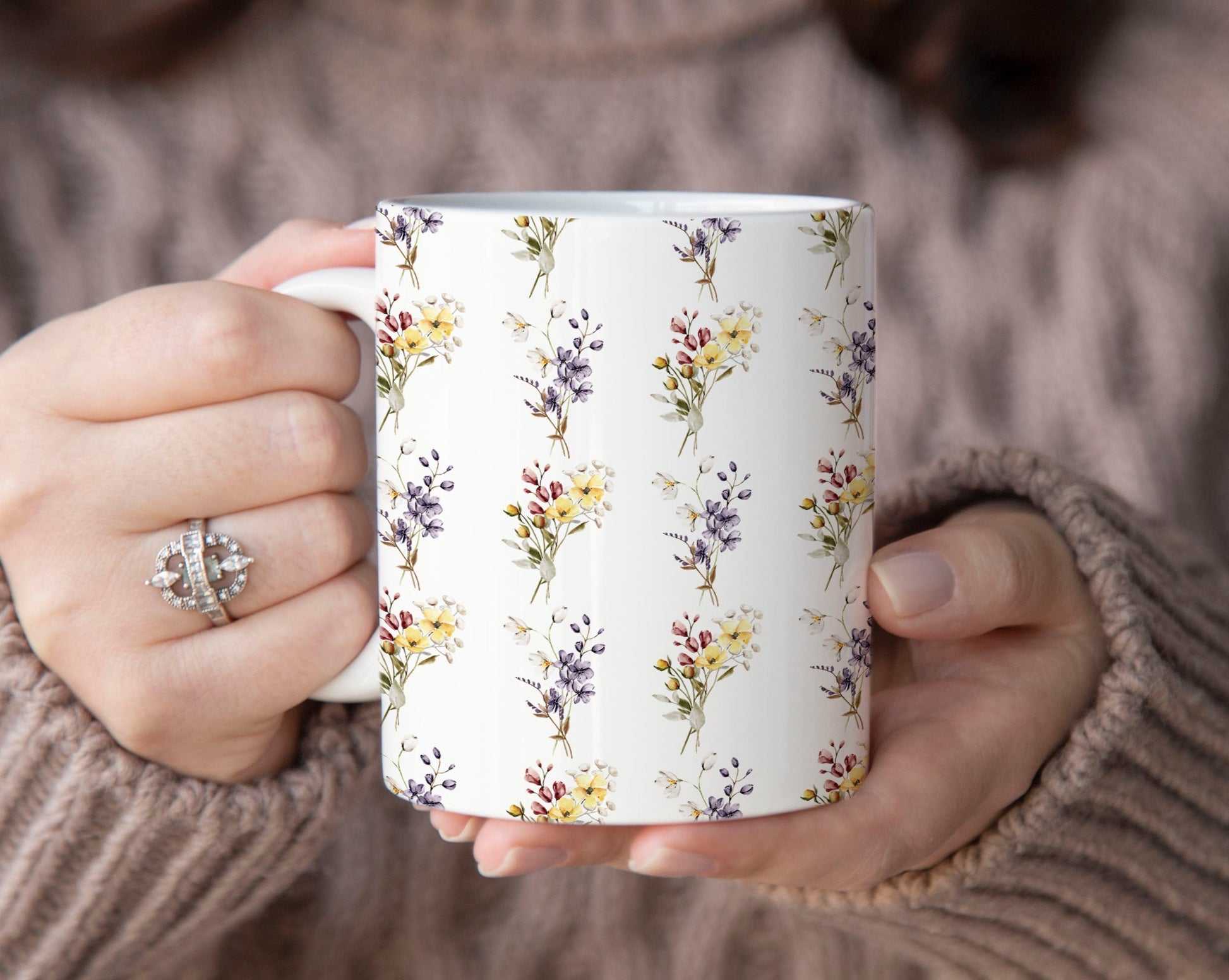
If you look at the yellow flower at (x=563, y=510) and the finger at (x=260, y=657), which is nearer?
the yellow flower at (x=563, y=510)

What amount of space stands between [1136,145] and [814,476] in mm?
1074

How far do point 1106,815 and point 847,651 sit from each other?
1.04 ft

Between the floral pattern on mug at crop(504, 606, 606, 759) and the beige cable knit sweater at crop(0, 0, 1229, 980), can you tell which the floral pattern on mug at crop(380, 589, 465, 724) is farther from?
the beige cable knit sweater at crop(0, 0, 1229, 980)

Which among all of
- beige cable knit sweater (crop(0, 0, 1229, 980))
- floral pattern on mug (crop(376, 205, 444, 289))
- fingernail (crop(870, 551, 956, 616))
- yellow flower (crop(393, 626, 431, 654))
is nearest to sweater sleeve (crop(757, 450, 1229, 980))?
beige cable knit sweater (crop(0, 0, 1229, 980))

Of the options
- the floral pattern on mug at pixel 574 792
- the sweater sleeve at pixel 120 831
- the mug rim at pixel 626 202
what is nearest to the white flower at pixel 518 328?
the mug rim at pixel 626 202

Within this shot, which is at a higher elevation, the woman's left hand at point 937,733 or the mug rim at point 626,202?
the mug rim at point 626,202

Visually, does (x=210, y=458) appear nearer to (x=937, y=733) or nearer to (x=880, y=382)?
(x=937, y=733)

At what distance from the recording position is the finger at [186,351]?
635 millimetres

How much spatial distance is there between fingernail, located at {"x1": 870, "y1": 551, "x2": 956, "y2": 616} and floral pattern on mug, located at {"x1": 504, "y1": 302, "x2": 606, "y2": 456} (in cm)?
23

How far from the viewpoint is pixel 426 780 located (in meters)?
0.61

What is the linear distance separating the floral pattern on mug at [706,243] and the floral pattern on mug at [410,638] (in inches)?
8.0

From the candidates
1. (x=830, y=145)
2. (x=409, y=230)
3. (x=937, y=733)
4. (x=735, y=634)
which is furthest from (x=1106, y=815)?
(x=830, y=145)

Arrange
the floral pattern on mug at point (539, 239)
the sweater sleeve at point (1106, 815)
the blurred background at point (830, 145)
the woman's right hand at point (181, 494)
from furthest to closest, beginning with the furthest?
the blurred background at point (830, 145) → the sweater sleeve at point (1106, 815) → the woman's right hand at point (181, 494) → the floral pattern on mug at point (539, 239)

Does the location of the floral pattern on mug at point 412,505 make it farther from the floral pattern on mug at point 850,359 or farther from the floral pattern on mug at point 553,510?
the floral pattern on mug at point 850,359
